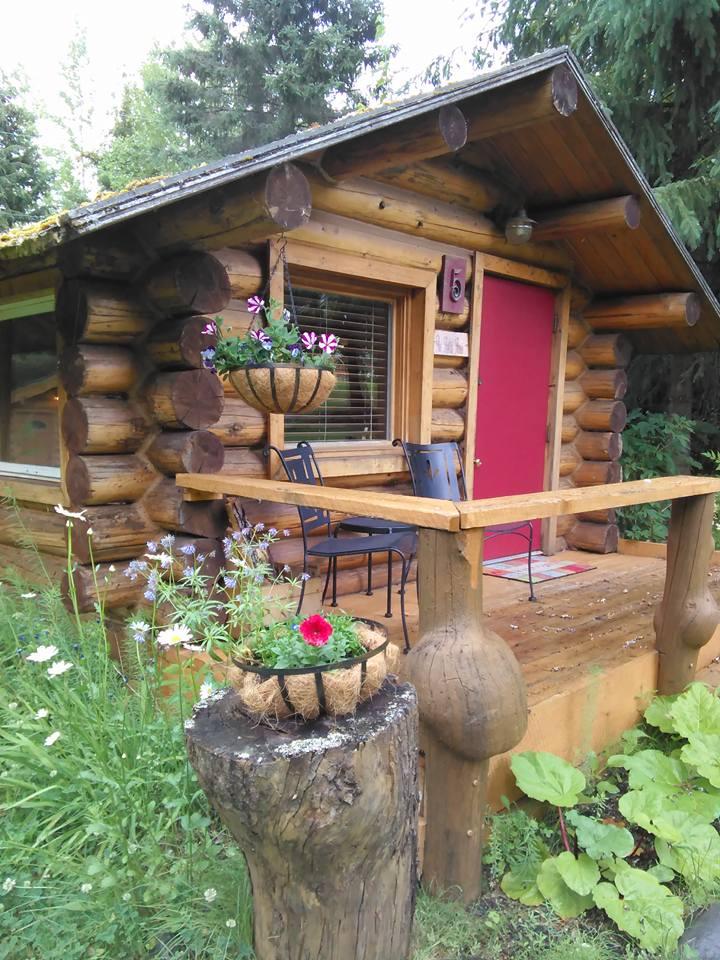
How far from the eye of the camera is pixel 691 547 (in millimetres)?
3443

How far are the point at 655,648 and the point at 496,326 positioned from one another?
286 centimetres

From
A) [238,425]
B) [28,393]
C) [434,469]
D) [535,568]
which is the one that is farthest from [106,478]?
[535,568]

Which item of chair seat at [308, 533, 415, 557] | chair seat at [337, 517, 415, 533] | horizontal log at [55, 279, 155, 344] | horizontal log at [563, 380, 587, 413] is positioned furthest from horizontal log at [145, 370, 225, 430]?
horizontal log at [563, 380, 587, 413]

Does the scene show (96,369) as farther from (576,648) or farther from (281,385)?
(576,648)

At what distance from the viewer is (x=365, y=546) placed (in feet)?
11.9

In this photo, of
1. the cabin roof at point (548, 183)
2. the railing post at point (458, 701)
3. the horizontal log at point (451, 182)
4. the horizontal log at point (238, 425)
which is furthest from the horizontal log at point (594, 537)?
the railing post at point (458, 701)

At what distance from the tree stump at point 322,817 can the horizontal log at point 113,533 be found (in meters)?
2.12

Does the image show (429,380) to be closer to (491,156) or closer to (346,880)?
(491,156)


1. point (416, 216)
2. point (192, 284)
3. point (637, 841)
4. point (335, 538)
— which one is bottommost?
point (637, 841)

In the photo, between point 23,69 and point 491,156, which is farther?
point 23,69

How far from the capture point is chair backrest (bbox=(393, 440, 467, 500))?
185 inches

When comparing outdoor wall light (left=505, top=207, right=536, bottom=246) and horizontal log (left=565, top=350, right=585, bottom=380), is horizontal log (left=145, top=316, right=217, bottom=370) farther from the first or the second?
horizontal log (left=565, top=350, right=585, bottom=380)

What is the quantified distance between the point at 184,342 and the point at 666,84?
19.5ft

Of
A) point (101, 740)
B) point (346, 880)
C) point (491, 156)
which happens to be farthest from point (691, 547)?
point (491, 156)
